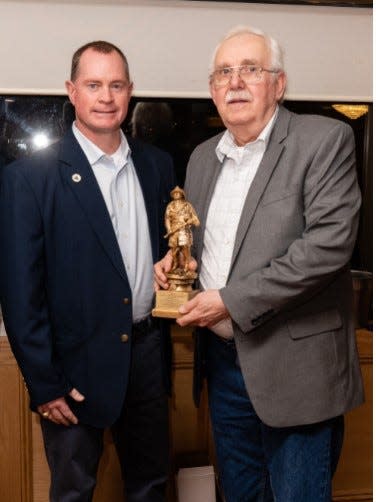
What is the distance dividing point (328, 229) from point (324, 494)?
2.46ft

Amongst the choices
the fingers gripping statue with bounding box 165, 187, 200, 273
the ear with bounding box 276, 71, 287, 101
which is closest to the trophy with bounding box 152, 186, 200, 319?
the fingers gripping statue with bounding box 165, 187, 200, 273

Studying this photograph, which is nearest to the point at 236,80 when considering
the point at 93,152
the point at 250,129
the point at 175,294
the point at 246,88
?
the point at 246,88

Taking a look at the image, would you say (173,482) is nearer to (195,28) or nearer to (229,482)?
(229,482)

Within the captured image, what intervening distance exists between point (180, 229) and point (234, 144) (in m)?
0.32

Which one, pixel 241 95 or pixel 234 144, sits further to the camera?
pixel 234 144

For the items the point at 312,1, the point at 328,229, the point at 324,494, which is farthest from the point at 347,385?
the point at 312,1

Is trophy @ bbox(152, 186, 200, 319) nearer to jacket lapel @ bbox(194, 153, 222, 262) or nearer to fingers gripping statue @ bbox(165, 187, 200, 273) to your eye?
fingers gripping statue @ bbox(165, 187, 200, 273)

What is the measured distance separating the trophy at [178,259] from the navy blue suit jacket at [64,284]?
17 cm

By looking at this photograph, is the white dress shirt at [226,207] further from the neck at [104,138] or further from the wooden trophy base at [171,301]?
the neck at [104,138]

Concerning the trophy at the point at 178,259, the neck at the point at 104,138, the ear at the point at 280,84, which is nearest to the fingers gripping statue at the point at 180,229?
the trophy at the point at 178,259

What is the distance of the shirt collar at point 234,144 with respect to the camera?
179 cm

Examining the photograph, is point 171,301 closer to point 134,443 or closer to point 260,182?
point 260,182

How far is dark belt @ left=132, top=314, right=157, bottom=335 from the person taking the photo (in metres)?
2.02

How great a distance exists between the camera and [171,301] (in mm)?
1811
